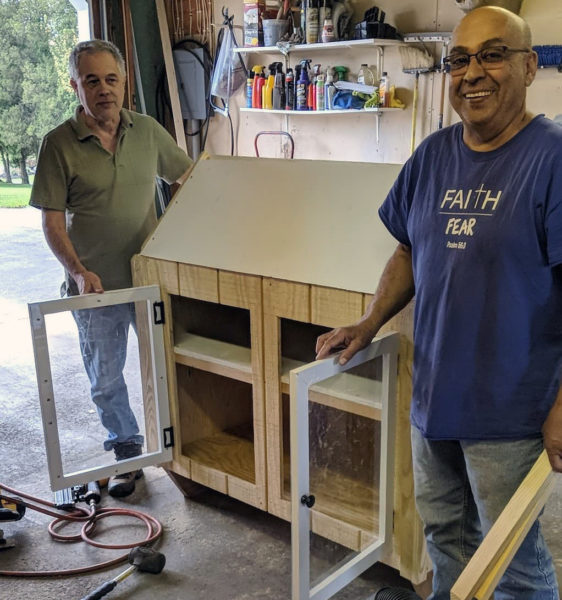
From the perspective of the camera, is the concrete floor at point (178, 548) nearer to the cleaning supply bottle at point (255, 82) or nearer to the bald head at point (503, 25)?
the bald head at point (503, 25)

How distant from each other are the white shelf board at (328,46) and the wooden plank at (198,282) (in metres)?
→ 2.35

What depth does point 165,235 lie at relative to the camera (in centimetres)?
225

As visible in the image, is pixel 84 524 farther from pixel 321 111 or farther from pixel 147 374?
pixel 321 111

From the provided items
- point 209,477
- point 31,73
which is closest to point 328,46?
point 31,73

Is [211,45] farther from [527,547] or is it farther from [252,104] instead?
[527,547]

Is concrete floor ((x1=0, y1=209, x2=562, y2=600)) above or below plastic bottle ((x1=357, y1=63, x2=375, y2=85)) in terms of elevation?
below

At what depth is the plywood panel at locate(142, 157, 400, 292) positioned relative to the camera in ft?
5.91

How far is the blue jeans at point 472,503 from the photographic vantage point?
1330mm

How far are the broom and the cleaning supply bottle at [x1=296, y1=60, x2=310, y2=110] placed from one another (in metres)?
0.65

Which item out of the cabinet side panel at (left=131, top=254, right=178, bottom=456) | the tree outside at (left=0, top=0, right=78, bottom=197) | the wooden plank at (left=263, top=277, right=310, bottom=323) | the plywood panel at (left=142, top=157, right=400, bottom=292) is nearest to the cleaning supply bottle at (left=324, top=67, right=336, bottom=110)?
the tree outside at (left=0, top=0, right=78, bottom=197)

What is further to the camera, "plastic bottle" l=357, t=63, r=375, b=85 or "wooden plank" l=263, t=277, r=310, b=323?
"plastic bottle" l=357, t=63, r=375, b=85

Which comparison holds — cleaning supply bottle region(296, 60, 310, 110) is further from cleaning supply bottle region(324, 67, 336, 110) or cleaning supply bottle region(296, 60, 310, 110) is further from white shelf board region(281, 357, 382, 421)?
white shelf board region(281, 357, 382, 421)

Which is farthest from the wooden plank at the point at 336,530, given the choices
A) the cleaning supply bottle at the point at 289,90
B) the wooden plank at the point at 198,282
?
the cleaning supply bottle at the point at 289,90

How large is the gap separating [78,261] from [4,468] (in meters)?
1.10
